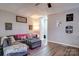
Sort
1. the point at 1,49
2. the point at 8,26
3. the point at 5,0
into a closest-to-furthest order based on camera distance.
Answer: the point at 5,0, the point at 1,49, the point at 8,26

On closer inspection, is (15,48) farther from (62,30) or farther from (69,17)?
(69,17)

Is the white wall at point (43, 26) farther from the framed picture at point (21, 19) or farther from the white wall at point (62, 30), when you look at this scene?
the framed picture at point (21, 19)

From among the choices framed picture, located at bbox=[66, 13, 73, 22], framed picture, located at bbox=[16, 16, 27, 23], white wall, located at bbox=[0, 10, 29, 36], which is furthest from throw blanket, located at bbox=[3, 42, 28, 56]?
framed picture, located at bbox=[66, 13, 73, 22]

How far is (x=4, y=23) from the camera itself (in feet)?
5.42

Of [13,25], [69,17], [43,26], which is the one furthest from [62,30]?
[13,25]

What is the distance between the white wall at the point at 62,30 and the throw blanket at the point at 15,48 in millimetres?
783

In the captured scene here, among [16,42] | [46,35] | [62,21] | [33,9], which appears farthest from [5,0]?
[62,21]

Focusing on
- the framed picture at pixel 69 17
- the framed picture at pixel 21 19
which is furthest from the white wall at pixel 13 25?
the framed picture at pixel 69 17

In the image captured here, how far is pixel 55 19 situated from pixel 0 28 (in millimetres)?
1438

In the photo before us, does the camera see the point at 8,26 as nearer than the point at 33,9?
Yes

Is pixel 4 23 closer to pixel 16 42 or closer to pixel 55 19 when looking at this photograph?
pixel 16 42

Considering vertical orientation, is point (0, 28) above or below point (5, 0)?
below

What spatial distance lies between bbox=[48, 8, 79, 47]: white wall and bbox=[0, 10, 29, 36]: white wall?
708 millimetres

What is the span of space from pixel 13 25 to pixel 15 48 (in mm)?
482
